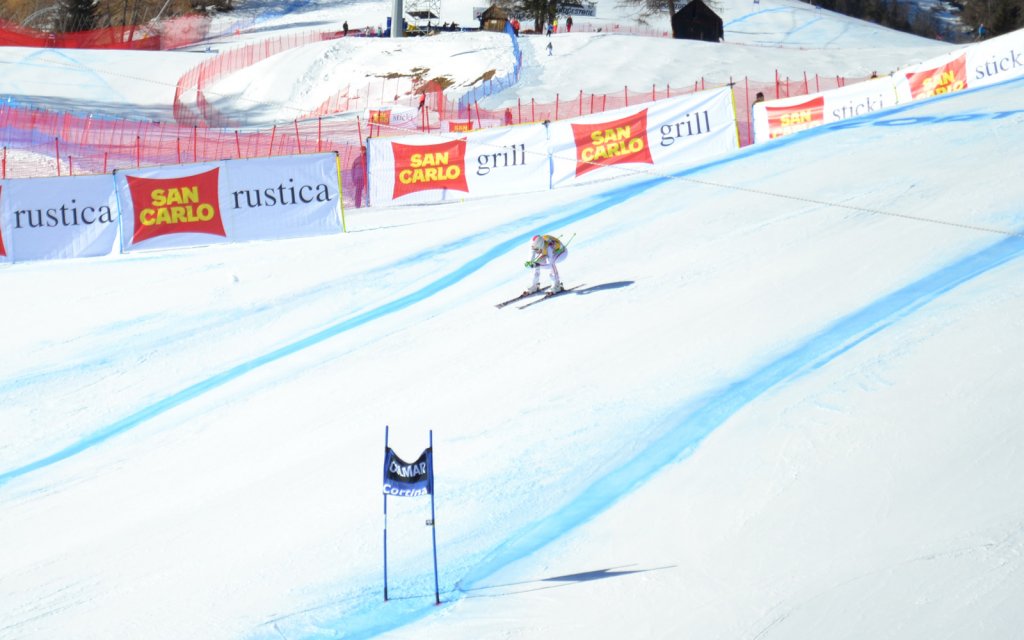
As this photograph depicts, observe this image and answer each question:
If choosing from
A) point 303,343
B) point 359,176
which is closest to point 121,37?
point 359,176

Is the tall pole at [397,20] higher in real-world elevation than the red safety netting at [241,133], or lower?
higher

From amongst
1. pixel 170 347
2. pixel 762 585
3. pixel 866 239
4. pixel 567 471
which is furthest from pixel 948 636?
pixel 170 347

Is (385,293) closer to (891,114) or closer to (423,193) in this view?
(423,193)

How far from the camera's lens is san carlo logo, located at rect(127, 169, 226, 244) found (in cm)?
2200

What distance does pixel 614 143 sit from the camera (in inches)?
897

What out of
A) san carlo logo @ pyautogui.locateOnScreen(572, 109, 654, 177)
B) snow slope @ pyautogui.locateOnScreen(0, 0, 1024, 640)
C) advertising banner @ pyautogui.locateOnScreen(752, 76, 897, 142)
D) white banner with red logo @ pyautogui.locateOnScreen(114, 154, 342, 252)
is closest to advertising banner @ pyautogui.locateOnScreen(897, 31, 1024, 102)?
advertising banner @ pyautogui.locateOnScreen(752, 76, 897, 142)

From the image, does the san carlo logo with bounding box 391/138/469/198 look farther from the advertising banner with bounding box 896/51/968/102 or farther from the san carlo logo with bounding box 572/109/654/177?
the advertising banner with bounding box 896/51/968/102

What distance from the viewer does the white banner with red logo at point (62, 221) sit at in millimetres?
22016

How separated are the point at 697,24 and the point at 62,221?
3146 centimetres

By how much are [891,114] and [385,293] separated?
1097cm

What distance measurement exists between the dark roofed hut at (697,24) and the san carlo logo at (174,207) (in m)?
29.4

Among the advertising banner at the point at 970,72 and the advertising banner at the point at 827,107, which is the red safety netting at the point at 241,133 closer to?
the advertising banner at the point at 827,107

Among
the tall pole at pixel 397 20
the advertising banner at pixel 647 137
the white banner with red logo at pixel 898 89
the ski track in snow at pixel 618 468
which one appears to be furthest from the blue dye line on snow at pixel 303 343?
the tall pole at pixel 397 20

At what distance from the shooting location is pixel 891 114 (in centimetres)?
2292
